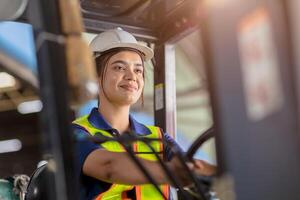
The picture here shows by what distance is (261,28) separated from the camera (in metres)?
1.23

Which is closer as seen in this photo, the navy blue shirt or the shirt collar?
the navy blue shirt

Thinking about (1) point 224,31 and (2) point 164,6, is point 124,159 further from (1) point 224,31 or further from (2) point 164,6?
(2) point 164,6

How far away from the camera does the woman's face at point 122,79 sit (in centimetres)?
199

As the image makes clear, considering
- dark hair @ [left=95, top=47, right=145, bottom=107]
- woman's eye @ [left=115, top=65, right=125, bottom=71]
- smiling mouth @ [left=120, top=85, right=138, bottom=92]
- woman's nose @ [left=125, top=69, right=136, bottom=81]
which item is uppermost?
dark hair @ [left=95, top=47, right=145, bottom=107]

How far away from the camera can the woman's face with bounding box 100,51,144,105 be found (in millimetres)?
1987

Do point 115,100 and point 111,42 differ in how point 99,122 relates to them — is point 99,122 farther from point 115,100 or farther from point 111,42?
point 111,42

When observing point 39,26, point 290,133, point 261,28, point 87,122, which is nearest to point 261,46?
point 261,28

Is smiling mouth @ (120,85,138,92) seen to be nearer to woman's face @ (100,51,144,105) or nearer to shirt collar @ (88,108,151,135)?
woman's face @ (100,51,144,105)

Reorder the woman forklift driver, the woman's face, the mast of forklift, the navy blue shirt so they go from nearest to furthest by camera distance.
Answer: the mast of forklift, the navy blue shirt, the woman forklift driver, the woman's face

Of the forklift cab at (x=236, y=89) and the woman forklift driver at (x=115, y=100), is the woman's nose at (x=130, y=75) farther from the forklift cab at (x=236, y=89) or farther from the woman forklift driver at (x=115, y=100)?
the forklift cab at (x=236, y=89)

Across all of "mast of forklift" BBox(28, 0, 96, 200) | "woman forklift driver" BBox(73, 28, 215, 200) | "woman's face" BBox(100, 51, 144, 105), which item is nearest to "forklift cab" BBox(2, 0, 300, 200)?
"mast of forklift" BBox(28, 0, 96, 200)

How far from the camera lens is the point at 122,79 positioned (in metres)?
1.98

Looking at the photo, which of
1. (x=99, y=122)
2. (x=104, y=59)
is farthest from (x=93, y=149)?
(x=104, y=59)

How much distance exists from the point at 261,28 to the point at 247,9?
0.05 metres
